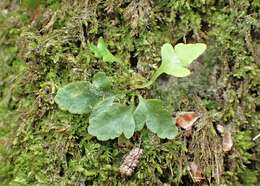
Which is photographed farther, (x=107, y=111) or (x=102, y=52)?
(x=102, y=52)

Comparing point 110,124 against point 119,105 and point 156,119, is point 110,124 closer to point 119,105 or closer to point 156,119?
point 119,105

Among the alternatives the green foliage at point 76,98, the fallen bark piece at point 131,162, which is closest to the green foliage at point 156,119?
the fallen bark piece at point 131,162

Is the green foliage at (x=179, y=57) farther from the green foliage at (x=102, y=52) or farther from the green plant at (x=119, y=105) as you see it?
the green foliage at (x=102, y=52)

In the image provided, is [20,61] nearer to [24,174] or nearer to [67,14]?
[67,14]

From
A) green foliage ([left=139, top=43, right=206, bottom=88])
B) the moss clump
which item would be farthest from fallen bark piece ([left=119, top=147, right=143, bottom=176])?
green foliage ([left=139, top=43, right=206, bottom=88])

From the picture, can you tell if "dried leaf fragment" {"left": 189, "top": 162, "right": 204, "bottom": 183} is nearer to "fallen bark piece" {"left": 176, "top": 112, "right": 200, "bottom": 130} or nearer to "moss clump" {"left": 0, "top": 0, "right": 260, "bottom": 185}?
"moss clump" {"left": 0, "top": 0, "right": 260, "bottom": 185}

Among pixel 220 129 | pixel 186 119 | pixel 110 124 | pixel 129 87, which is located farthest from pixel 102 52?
pixel 220 129
